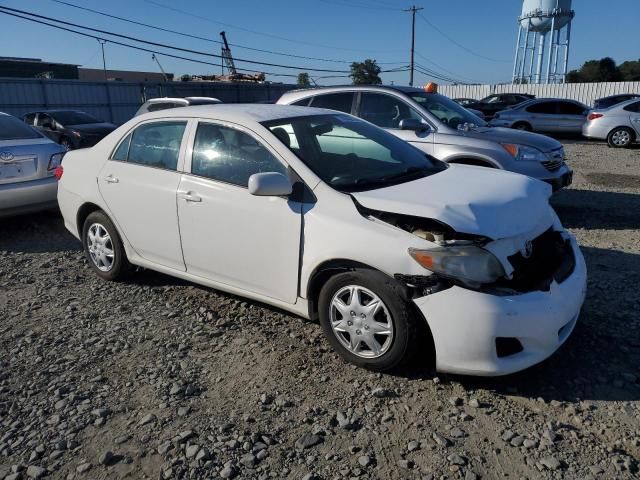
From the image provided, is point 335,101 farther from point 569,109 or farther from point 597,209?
point 569,109

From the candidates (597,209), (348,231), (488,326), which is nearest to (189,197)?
(348,231)

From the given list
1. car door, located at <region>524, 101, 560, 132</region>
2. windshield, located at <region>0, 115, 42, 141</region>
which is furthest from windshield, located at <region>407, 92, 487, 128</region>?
car door, located at <region>524, 101, 560, 132</region>

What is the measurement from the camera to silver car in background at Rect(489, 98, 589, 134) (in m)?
17.7

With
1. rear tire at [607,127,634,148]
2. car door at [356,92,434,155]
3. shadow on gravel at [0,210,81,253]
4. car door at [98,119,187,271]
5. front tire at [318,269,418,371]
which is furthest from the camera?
rear tire at [607,127,634,148]

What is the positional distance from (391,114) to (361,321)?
15.0 ft

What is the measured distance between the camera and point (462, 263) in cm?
288

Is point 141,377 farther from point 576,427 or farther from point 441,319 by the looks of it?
point 576,427

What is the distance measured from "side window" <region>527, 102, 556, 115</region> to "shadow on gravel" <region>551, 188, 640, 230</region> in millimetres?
10004

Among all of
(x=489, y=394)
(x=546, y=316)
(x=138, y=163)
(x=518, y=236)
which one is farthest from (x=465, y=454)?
(x=138, y=163)

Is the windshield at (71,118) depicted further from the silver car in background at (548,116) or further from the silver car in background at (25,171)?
the silver car in background at (548,116)

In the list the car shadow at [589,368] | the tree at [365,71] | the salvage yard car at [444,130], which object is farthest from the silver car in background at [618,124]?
the tree at [365,71]

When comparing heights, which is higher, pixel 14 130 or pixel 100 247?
pixel 14 130

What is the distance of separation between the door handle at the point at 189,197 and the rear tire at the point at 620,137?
14616 mm

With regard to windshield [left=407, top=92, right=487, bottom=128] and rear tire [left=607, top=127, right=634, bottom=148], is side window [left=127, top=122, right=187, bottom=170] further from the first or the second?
rear tire [left=607, top=127, right=634, bottom=148]
